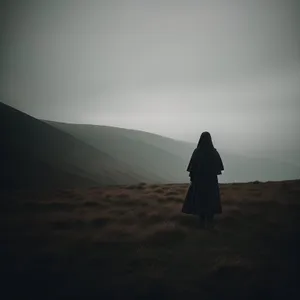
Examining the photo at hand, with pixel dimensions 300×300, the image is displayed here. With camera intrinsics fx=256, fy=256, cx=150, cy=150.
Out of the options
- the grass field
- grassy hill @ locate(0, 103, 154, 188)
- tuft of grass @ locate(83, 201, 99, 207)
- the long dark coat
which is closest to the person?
the long dark coat

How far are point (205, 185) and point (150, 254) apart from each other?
4.08 meters

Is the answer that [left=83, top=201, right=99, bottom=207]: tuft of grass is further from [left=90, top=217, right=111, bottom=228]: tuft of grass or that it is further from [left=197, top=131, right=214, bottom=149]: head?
[left=197, top=131, right=214, bottom=149]: head

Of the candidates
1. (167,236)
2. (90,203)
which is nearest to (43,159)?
(90,203)

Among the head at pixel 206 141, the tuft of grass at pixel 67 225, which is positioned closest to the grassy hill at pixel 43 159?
the tuft of grass at pixel 67 225

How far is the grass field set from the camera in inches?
229

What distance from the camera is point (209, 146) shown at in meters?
11.1

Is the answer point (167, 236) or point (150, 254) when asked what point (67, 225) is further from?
point (150, 254)

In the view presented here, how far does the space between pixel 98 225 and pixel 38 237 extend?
7.99ft

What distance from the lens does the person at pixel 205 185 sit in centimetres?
1045

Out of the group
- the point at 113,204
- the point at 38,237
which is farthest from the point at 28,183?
the point at 38,237

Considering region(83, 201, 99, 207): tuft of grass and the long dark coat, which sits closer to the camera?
the long dark coat

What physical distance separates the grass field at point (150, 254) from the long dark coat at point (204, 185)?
2.54 ft

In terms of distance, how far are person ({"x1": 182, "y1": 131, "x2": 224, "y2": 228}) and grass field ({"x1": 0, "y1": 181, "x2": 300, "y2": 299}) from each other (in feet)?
2.06

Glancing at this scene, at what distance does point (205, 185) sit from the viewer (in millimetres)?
10727
